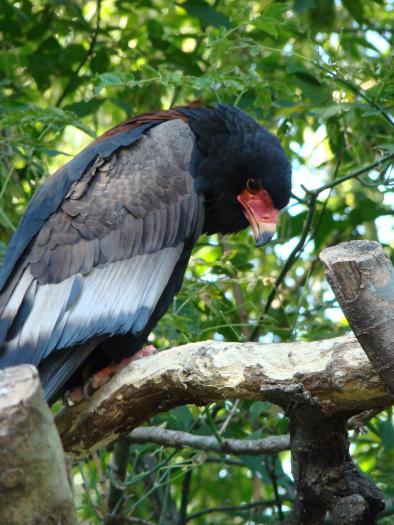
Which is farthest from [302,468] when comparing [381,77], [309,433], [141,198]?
[381,77]

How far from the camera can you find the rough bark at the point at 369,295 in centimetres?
316

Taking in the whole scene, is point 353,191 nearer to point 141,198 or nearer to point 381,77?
point 381,77

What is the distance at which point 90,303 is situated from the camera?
15.1 ft

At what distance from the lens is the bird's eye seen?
206 inches

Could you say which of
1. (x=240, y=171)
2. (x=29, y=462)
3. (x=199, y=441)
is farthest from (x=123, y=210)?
(x=29, y=462)

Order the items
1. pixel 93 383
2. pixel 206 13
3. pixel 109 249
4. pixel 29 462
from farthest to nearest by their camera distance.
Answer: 1. pixel 206 13
2. pixel 109 249
3. pixel 93 383
4. pixel 29 462

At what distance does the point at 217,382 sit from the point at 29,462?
1.47 metres

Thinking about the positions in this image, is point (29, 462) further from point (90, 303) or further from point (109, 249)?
point (109, 249)

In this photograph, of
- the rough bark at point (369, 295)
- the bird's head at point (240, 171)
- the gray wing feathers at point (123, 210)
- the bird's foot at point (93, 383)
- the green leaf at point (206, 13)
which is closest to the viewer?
the rough bark at point (369, 295)

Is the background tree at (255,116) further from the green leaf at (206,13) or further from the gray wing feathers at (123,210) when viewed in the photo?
the gray wing feathers at (123,210)

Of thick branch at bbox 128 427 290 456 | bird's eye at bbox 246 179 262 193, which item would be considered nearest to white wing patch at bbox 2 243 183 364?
bird's eye at bbox 246 179 262 193

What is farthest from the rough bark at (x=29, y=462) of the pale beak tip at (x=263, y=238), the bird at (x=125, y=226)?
the pale beak tip at (x=263, y=238)

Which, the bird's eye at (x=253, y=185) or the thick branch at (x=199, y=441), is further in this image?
the bird's eye at (x=253, y=185)

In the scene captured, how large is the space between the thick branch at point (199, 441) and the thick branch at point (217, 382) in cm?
83
